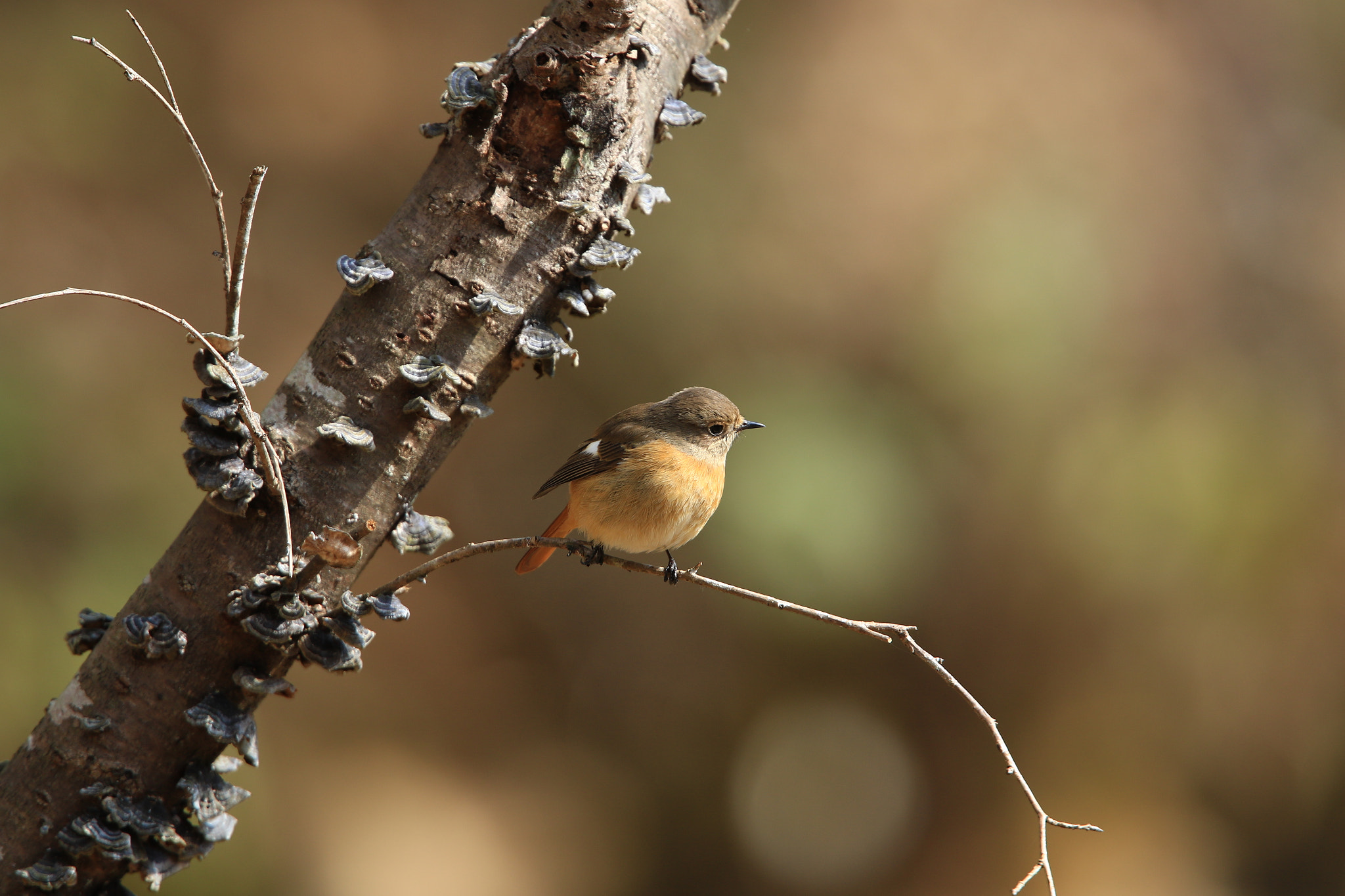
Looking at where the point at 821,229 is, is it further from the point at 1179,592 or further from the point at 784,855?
the point at 784,855

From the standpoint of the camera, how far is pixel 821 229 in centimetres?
614

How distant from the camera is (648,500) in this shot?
292 cm

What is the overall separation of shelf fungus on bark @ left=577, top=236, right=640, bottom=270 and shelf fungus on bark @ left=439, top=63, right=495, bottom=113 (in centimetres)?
38

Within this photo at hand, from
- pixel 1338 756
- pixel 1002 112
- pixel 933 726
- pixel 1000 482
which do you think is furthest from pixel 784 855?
pixel 1002 112

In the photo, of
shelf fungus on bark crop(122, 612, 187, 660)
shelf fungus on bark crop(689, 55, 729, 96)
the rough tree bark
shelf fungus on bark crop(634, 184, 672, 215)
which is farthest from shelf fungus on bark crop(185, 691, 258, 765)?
shelf fungus on bark crop(689, 55, 729, 96)

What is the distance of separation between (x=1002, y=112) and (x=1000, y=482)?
2.74 meters

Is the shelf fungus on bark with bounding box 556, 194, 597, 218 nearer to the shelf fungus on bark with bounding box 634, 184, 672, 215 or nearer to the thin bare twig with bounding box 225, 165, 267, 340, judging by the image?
the shelf fungus on bark with bounding box 634, 184, 672, 215

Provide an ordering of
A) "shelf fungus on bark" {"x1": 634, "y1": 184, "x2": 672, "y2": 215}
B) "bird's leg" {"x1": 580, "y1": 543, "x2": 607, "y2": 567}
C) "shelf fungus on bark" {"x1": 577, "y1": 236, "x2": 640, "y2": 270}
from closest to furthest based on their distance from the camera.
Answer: "shelf fungus on bark" {"x1": 577, "y1": 236, "x2": 640, "y2": 270}, "shelf fungus on bark" {"x1": 634, "y1": 184, "x2": 672, "y2": 215}, "bird's leg" {"x1": 580, "y1": 543, "x2": 607, "y2": 567}

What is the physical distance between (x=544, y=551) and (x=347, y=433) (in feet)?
4.12

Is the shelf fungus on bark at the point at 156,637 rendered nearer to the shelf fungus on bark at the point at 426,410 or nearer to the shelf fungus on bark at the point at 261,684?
the shelf fungus on bark at the point at 261,684

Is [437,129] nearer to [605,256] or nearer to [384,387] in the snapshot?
[605,256]

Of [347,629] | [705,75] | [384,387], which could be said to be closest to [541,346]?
[384,387]

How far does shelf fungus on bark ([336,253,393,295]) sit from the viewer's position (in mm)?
1913

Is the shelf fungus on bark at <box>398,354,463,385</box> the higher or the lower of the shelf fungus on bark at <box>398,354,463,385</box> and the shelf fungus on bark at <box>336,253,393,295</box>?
the lower
